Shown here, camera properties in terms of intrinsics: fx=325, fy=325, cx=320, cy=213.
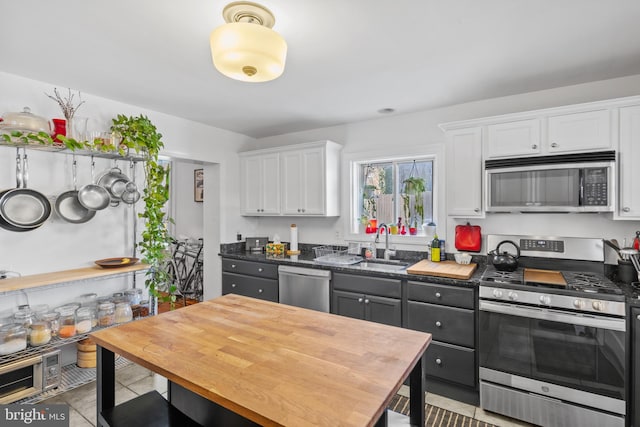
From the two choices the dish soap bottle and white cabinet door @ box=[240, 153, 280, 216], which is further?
white cabinet door @ box=[240, 153, 280, 216]

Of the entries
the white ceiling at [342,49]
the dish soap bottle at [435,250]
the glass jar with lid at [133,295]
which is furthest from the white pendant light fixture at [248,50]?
the glass jar with lid at [133,295]

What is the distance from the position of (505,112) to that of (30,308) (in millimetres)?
4317

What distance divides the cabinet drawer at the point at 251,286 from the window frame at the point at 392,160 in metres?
1.05

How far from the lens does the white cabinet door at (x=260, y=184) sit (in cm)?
405

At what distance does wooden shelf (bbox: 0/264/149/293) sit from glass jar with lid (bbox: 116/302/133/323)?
0.32m

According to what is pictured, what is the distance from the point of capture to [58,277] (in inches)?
99.0

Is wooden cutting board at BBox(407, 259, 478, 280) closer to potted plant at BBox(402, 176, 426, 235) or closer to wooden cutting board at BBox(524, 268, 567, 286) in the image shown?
wooden cutting board at BBox(524, 268, 567, 286)

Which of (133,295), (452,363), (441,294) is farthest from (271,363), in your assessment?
(133,295)

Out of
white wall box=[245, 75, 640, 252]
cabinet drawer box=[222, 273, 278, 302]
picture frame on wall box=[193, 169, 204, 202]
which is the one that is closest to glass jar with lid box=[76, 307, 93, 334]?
cabinet drawer box=[222, 273, 278, 302]

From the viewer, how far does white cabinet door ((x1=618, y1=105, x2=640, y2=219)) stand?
7.47 ft

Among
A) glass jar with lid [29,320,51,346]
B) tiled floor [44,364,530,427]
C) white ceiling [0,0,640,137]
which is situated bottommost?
tiled floor [44,364,530,427]

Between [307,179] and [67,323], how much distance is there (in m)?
2.57

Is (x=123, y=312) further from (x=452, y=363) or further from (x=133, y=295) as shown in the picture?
(x=452, y=363)

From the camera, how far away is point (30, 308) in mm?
2527
